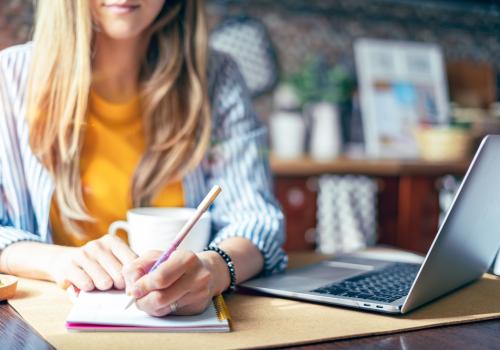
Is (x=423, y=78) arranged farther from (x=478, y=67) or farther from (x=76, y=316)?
(x=76, y=316)

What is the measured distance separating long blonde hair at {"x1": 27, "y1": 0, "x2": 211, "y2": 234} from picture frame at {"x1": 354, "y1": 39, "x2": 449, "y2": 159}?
1.34 m

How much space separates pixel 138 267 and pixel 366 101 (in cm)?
191

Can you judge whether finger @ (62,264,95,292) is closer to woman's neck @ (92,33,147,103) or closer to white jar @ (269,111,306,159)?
woman's neck @ (92,33,147,103)

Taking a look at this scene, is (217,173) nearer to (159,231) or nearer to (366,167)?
(159,231)

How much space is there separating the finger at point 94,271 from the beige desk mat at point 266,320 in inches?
1.6

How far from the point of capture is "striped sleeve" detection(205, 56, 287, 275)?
1.09 m

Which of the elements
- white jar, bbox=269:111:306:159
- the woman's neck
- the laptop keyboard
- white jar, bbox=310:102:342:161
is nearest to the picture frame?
white jar, bbox=310:102:342:161

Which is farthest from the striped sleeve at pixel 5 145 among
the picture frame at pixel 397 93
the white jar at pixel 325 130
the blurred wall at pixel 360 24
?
the picture frame at pixel 397 93

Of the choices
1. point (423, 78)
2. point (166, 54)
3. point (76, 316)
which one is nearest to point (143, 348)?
point (76, 316)

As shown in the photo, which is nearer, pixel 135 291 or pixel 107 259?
pixel 135 291

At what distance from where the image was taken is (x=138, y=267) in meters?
0.70

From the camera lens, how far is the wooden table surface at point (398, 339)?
2.05 feet

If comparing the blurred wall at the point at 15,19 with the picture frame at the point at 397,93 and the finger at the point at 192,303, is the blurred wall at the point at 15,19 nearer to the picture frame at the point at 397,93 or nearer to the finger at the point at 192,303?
the finger at the point at 192,303

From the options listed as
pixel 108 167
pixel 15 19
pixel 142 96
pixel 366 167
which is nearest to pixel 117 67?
pixel 142 96
